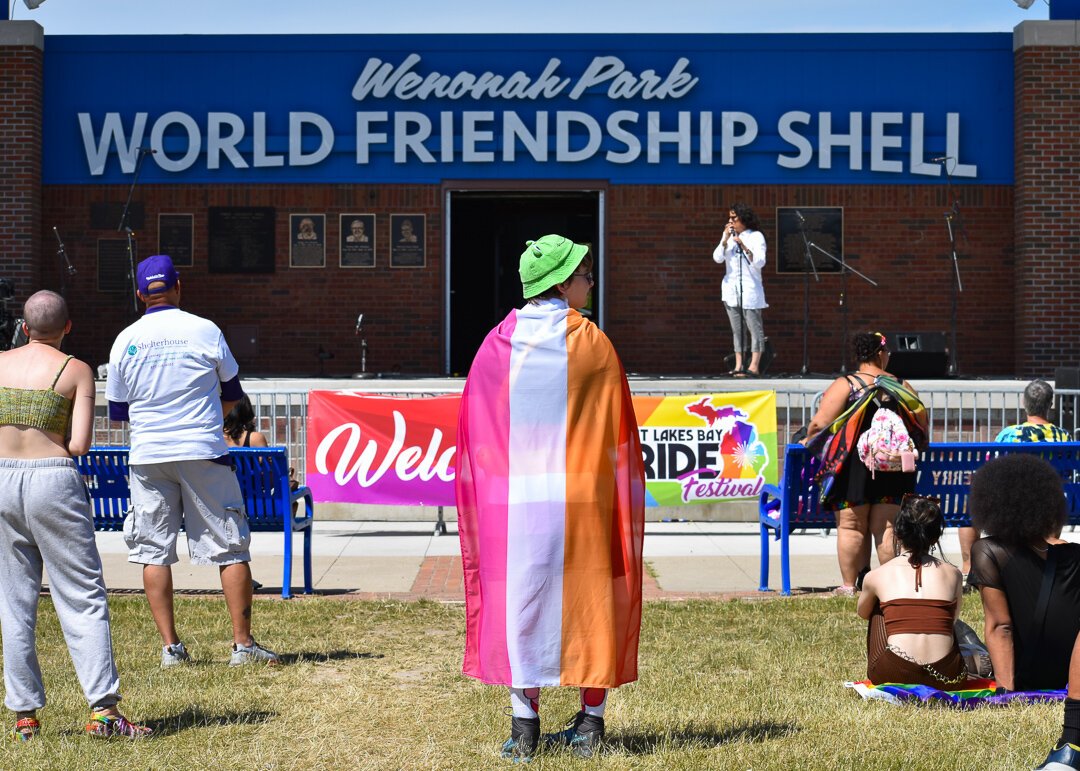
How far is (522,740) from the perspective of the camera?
5.14 metres

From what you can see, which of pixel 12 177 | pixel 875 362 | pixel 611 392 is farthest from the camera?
pixel 12 177

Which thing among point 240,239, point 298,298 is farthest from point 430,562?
point 240,239

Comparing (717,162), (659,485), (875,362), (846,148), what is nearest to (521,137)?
(717,162)

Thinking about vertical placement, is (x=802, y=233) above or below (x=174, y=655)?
above

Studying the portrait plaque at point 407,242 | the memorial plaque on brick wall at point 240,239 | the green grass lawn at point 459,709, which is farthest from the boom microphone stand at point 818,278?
the green grass lawn at point 459,709

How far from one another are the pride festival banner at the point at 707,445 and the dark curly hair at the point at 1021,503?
21.3 ft

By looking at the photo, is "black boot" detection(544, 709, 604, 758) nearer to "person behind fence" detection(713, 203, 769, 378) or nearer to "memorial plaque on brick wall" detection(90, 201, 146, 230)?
"person behind fence" detection(713, 203, 769, 378)

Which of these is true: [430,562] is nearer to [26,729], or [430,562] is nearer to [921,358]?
[26,729]

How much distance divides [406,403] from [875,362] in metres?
4.71

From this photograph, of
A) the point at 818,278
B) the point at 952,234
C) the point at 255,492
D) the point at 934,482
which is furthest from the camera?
the point at 818,278

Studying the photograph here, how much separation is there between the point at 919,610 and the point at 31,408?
383 centimetres

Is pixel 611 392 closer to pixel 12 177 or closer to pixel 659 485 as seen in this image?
pixel 659 485

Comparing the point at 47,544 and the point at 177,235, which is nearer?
the point at 47,544

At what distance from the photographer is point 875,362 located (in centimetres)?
883
